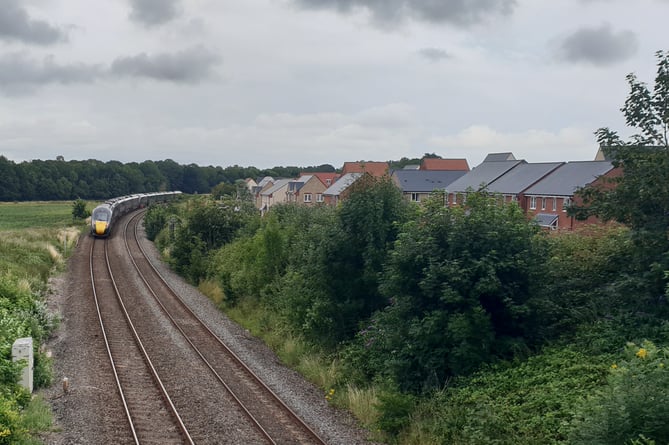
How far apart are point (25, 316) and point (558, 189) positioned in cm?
4269

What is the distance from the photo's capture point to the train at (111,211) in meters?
52.1

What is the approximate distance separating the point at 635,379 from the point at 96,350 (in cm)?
1645

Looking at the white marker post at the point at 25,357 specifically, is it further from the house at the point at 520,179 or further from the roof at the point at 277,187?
the roof at the point at 277,187

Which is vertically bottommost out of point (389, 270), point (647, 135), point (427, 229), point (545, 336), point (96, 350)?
point (96, 350)

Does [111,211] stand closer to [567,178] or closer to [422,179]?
[422,179]

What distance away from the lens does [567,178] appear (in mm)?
53406

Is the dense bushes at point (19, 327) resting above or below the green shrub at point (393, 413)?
above

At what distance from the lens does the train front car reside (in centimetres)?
5197

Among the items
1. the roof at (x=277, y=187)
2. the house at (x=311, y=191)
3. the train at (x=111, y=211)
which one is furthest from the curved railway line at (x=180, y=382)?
the roof at (x=277, y=187)

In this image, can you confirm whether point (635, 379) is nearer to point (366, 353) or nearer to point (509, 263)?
point (509, 263)

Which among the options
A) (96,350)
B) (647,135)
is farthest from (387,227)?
(96,350)

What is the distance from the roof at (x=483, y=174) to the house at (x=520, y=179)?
55.8 inches

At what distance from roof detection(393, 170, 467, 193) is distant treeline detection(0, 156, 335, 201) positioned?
280ft

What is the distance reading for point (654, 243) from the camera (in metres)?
12.7
